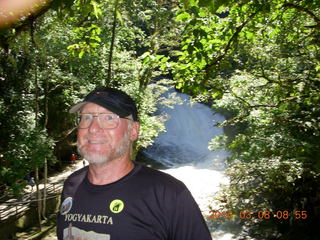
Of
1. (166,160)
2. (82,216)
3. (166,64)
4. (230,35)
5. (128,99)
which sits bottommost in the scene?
(166,160)

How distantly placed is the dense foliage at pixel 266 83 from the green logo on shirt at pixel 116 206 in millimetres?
2001

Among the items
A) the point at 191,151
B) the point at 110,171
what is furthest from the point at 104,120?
the point at 191,151

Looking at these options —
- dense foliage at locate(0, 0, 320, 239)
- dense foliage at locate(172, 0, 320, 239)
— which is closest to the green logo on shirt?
dense foliage at locate(0, 0, 320, 239)

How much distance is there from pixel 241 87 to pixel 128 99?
20.4 feet

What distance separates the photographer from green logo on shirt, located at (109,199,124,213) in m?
1.77

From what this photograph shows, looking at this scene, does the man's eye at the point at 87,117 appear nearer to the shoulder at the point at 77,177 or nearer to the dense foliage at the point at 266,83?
the shoulder at the point at 77,177

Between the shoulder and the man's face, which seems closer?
the man's face

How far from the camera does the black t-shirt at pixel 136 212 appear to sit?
1.67m

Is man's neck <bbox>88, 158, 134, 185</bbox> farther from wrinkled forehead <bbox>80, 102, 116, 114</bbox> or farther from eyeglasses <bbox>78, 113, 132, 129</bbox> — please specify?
wrinkled forehead <bbox>80, 102, 116, 114</bbox>

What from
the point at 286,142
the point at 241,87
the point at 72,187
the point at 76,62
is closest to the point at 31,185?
the point at 76,62

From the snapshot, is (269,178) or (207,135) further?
(207,135)

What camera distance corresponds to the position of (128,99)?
2109 mm

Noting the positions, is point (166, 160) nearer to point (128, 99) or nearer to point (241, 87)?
point (241, 87)

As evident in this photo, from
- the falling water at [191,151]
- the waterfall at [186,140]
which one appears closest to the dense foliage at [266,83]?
the falling water at [191,151]
